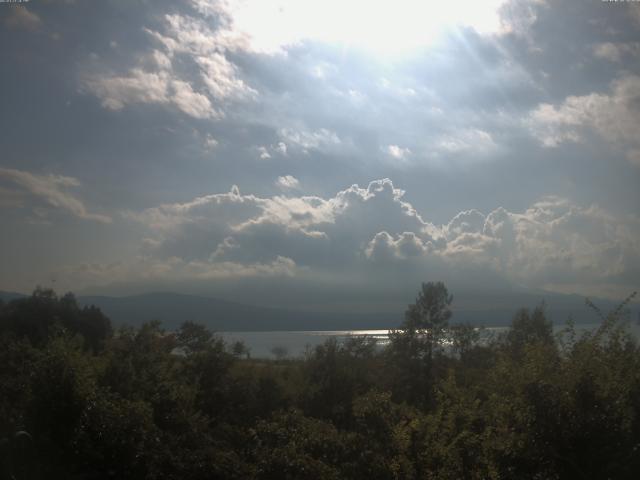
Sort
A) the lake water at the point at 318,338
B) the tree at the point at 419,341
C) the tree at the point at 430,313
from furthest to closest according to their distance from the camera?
the tree at the point at 430,313 → the tree at the point at 419,341 → the lake water at the point at 318,338

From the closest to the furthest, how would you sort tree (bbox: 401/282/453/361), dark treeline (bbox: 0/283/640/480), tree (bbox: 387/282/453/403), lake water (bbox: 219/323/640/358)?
dark treeline (bbox: 0/283/640/480)
lake water (bbox: 219/323/640/358)
tree (bbox: 387/282/453/403)
tree (bbox: 401/282/453/361)

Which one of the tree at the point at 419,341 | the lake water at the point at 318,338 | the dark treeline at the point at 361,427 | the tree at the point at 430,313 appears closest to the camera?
the dark treeline at the point at 361,427

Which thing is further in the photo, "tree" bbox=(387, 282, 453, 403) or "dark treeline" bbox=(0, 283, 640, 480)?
"tree" bbox=(387, 282, 453, 403)

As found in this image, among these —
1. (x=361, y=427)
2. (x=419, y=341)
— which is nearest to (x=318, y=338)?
(x=419, y=341)

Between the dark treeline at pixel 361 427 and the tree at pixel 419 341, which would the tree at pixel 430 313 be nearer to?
the tree at pixel 419 341

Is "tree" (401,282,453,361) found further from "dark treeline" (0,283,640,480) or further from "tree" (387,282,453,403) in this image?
"dark treeline" (0,283,640,480)

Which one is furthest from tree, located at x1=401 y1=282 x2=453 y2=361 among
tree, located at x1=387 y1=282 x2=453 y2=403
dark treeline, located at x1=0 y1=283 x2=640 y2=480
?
dark treeline, located at x1=0 y1=283 x2=640 y2=480

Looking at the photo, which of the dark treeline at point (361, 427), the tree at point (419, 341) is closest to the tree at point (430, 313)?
the tree at point (419, 341)

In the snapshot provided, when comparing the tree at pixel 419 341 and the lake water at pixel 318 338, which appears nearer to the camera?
the lake water at pixel 318 338

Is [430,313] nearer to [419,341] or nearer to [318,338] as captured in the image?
[419,341]

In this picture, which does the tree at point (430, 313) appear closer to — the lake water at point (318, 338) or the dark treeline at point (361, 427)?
the lake water at point (318, 338)

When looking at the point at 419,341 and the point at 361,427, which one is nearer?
the point at 361,427

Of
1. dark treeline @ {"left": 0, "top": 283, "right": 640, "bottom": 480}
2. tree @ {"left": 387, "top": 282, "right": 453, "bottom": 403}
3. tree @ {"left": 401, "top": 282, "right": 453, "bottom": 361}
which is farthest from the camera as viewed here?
tree @ {"left": 401, "top": 282, "right": 453, "bottom": 361}

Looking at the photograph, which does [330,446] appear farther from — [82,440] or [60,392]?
[60,392]
